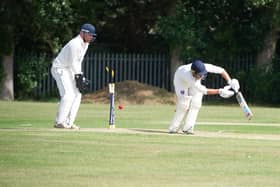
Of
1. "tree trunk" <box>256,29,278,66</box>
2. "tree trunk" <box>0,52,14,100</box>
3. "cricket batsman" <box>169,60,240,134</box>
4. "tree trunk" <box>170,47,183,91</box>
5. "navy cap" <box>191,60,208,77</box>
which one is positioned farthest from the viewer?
"tree trunk" <box>170,47,183,91</box>

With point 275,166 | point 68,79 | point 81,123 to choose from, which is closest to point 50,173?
point 275,166

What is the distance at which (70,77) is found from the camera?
20.6m

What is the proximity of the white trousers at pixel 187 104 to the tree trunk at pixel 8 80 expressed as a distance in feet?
A: 62.8

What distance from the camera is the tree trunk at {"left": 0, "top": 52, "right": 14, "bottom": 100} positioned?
127ft

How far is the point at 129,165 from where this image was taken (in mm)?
14422

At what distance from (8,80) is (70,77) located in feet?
61.2

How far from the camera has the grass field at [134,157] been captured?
13.0m

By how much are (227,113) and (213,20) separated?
36.3 ft

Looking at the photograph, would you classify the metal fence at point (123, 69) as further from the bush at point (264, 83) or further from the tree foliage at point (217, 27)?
the bush at point (264, 83)

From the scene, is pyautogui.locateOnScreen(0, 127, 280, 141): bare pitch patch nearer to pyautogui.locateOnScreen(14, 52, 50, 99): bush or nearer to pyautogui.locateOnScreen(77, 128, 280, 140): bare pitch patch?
pyautogui.locateOnScreen(77, 128, 280, 140): bare pitch patch

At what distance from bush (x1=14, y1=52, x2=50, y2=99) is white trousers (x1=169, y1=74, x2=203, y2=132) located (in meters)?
19.8

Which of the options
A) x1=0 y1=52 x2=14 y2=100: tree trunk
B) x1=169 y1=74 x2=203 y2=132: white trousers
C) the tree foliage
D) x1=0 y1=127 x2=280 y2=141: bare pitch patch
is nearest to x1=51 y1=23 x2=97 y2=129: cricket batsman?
x1=0 y1=127 x2=280 y2=141: bare pitch patch

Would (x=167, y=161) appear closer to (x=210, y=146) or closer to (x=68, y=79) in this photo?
(x=210, y=146)

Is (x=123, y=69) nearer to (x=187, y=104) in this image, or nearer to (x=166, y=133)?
(x=166, y=133)
